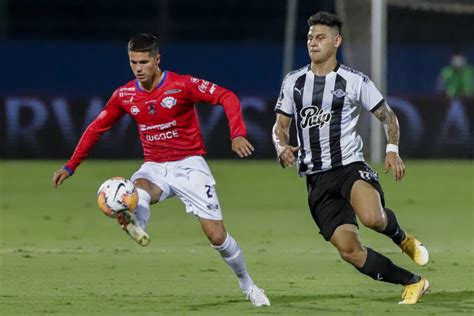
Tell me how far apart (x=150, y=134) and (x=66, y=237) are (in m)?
4.97

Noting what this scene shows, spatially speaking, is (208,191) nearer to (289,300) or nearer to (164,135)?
(164,135)

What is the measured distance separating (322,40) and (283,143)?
2.43ft

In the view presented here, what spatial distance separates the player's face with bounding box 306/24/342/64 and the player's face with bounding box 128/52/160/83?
1.05m

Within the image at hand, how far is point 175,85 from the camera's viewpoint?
9.22 m

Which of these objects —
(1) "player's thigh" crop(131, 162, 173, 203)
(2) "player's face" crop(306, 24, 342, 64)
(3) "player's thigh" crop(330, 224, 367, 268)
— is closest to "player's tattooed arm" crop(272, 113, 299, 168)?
(2) "player's face" crop(306, 24, 342, 64)

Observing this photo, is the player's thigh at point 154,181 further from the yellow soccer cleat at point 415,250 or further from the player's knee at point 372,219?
the yellow soccer cleat at point 415,250

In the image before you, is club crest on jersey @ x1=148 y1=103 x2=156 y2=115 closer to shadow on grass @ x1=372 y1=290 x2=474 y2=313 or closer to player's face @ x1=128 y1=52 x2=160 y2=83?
player's face @ x1=128 y1=52 x2=160 y2=83

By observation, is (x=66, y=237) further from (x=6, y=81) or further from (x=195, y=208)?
(x=6, y=81)

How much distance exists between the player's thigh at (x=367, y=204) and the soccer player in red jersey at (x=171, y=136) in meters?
0.84

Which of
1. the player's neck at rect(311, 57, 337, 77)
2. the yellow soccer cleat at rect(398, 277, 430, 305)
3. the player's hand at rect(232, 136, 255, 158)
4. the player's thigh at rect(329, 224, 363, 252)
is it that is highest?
the player's neck at rect(311, 57, 337, 77)

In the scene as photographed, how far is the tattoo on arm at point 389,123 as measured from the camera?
8.78 meters

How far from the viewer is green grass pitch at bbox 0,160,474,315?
29.3 feet

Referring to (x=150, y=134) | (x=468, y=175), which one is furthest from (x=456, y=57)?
(x=150, y=134)

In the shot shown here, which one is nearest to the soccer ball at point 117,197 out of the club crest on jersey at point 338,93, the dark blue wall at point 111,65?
the club crest on jersey at point 338,93
